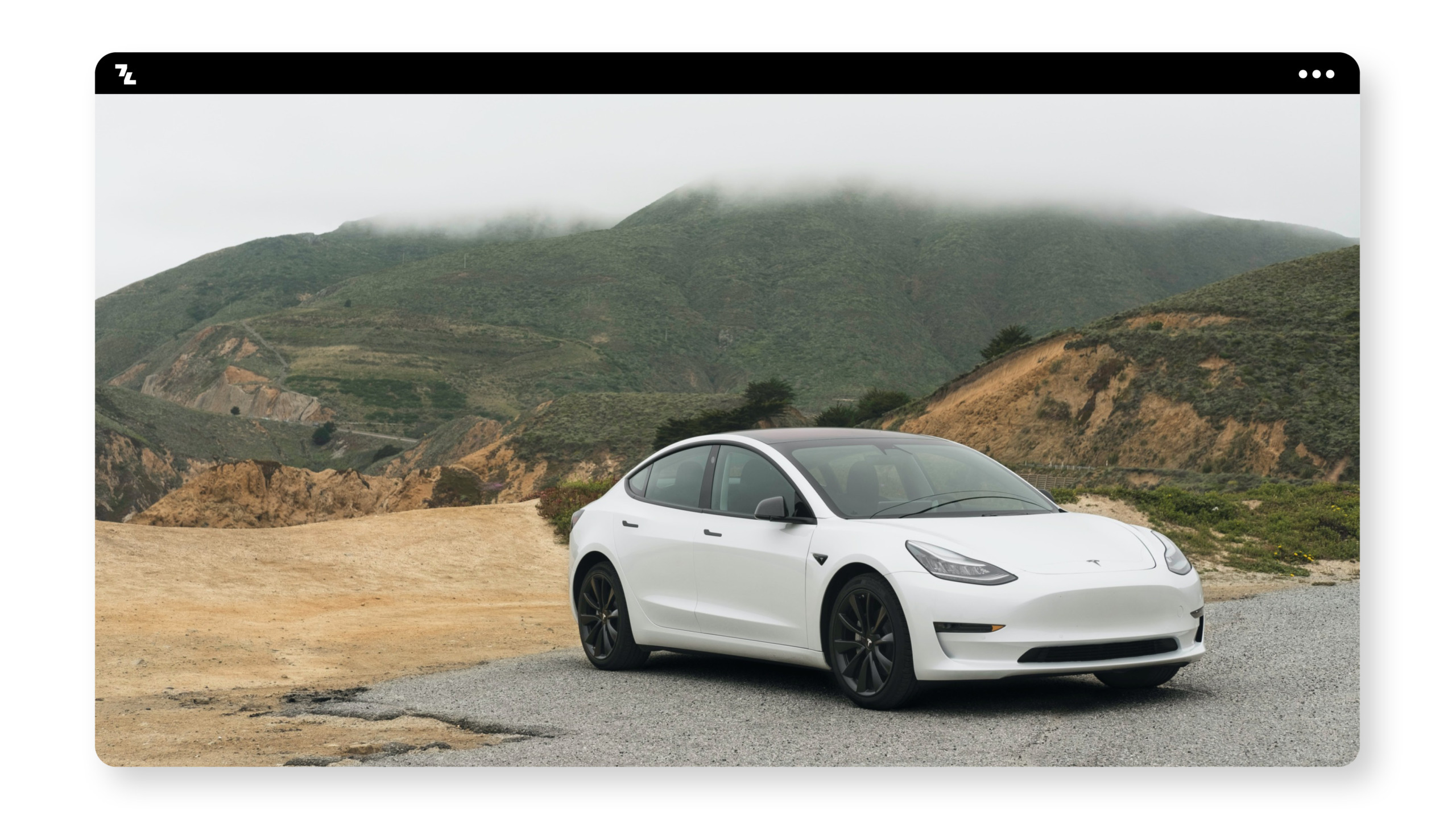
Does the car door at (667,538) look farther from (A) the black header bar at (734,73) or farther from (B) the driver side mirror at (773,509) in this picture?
(A) the black header bar at (734,73)

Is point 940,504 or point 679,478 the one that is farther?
point 679,478

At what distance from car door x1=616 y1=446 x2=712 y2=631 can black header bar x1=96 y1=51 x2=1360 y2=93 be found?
2.86m

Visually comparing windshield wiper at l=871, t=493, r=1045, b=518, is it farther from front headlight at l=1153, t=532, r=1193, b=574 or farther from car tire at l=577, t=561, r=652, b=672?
car tire at l=577, t=561, r=652, b=672

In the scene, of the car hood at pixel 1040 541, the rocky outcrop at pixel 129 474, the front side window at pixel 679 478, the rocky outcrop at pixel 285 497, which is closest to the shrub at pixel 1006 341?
the rocky outcrop at pixel 285 497

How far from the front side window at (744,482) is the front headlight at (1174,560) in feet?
6.84

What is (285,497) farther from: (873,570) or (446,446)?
(446,446)

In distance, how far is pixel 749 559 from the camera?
7465mm

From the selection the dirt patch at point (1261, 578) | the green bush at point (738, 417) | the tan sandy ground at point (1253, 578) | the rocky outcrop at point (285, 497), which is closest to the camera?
the tan sandy ground at point (1253, 578)

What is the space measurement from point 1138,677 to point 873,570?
5.70 ft

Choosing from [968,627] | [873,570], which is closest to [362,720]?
[873,570]

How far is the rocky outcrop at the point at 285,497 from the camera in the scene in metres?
31.9

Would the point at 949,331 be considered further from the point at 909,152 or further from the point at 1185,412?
the point at 909,152

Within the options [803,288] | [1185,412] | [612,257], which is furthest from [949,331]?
[1185,412]

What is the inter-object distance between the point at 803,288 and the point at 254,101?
90304mm
